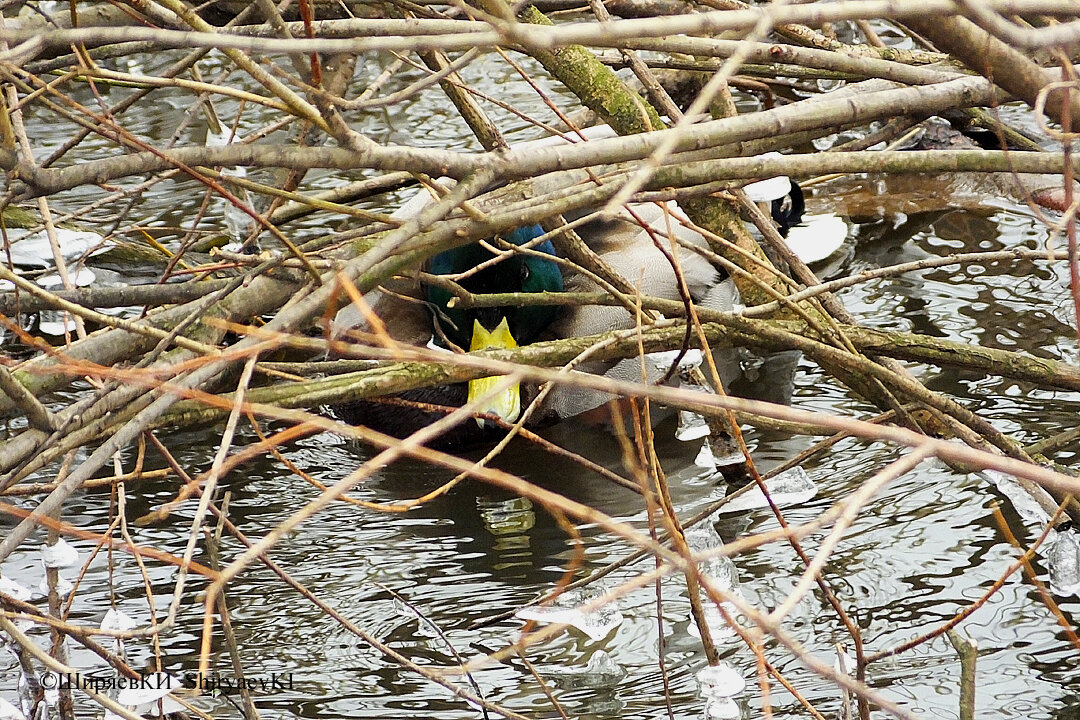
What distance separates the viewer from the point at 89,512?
3445 millimetres

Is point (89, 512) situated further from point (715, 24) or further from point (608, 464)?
point (715, 24)

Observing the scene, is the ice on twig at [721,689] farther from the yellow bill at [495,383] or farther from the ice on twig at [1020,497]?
the yellow bill at [495,383]

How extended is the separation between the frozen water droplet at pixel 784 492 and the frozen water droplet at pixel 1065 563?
58 centimetres

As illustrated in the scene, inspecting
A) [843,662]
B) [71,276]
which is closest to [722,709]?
[843,662]

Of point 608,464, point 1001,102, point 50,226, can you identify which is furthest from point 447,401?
point 1001,102

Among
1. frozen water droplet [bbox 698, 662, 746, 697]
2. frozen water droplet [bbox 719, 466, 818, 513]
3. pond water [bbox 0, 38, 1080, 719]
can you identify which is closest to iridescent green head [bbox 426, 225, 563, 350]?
pond water [bbox 0, 38, 1080, 719]

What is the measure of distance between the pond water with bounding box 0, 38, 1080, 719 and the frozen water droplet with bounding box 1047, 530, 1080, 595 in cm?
4

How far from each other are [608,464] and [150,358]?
6.25 ft

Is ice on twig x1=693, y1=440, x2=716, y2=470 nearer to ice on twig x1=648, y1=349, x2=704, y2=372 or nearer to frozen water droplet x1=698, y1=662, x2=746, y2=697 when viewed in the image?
ice on twig x1=648, y1=349, x2=704, y2=372

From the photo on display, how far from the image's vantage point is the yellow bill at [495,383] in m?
3.63

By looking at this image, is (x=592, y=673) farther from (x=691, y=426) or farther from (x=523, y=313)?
(x=523, y=313)

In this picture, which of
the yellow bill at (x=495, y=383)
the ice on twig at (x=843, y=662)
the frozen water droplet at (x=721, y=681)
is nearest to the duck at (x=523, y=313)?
the yellow bill at (x=495, y=383)

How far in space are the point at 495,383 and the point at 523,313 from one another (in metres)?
0.72

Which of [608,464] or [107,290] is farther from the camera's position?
[608,464]
